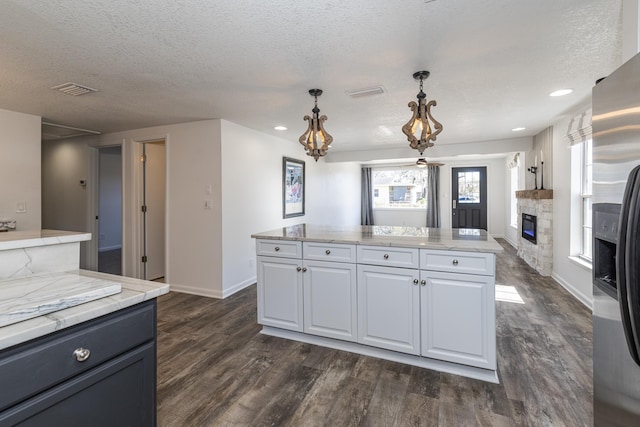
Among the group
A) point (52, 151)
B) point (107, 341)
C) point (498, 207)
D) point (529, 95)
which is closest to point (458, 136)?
point (529, 95)

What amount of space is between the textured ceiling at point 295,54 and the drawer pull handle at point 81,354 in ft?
5.47

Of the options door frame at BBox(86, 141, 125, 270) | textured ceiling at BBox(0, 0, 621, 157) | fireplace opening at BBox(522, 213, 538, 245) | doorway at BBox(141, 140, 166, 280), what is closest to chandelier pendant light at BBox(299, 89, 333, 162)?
textured ceiling at BBox(0, 0, 621, 157)

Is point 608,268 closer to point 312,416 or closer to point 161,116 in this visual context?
point 312,416

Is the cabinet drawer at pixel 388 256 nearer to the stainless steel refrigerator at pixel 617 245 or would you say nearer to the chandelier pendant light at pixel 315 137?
the chandelier pendant light at pixel 315 137

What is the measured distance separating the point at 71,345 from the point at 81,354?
5 cm

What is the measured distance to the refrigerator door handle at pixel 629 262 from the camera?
83 centimetres

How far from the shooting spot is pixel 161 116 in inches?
146

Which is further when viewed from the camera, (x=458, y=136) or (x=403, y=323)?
(x=458, y=136)

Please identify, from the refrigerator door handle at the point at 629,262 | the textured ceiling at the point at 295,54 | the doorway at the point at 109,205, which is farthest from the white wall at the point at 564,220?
the doorway at the point at 109,205

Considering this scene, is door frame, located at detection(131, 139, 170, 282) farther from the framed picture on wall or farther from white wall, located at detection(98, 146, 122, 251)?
white wall, located at detection(98, 146, 122, 251)

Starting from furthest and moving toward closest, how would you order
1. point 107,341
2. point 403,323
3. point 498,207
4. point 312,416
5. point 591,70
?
point 498,207 < point 591,70 < point 403,323 < point 312,416 < point 107,341

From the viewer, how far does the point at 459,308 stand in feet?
6.89

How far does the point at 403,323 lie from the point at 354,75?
201 cm

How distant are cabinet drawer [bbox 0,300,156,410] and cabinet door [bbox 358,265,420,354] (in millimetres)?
1574
